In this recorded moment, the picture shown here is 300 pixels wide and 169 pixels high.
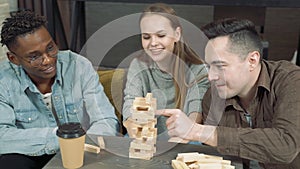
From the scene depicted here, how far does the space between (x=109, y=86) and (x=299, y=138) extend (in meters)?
1.07

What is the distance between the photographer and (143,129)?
104 centimetres

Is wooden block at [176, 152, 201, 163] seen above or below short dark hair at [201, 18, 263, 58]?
below

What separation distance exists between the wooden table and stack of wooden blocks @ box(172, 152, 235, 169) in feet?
0.14

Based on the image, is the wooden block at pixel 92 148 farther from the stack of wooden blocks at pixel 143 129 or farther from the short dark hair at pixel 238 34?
the short dark hair at pixel 238 34

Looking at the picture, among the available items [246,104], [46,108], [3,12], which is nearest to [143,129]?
[246,104]

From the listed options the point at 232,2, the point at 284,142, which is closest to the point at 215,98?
the point at 284,142

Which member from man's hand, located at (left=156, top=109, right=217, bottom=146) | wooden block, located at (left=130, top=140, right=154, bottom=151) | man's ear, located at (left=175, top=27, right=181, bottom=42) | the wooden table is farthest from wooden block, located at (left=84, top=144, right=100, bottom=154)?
man's ear, located at (left=175, top=27, right=181, bottom=42)

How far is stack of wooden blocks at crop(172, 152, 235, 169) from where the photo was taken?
3.26 feet

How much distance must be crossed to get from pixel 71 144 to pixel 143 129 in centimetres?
21

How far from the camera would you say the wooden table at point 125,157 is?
1.05m

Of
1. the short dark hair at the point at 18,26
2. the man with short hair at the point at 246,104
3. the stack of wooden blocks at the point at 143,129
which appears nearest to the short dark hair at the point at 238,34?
the man with short hair at the point at 246,104

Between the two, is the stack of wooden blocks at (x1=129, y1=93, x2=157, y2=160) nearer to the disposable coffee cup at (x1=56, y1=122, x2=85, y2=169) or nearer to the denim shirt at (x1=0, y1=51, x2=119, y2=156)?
the disposable coffee cup at (x1=56, y1=122, x2=85, y2=169)

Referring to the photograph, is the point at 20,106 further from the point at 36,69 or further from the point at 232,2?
the point at 232,2

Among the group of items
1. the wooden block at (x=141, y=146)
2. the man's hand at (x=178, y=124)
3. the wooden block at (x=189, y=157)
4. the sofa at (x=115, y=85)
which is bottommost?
the sofa at (x=115, y=85)
